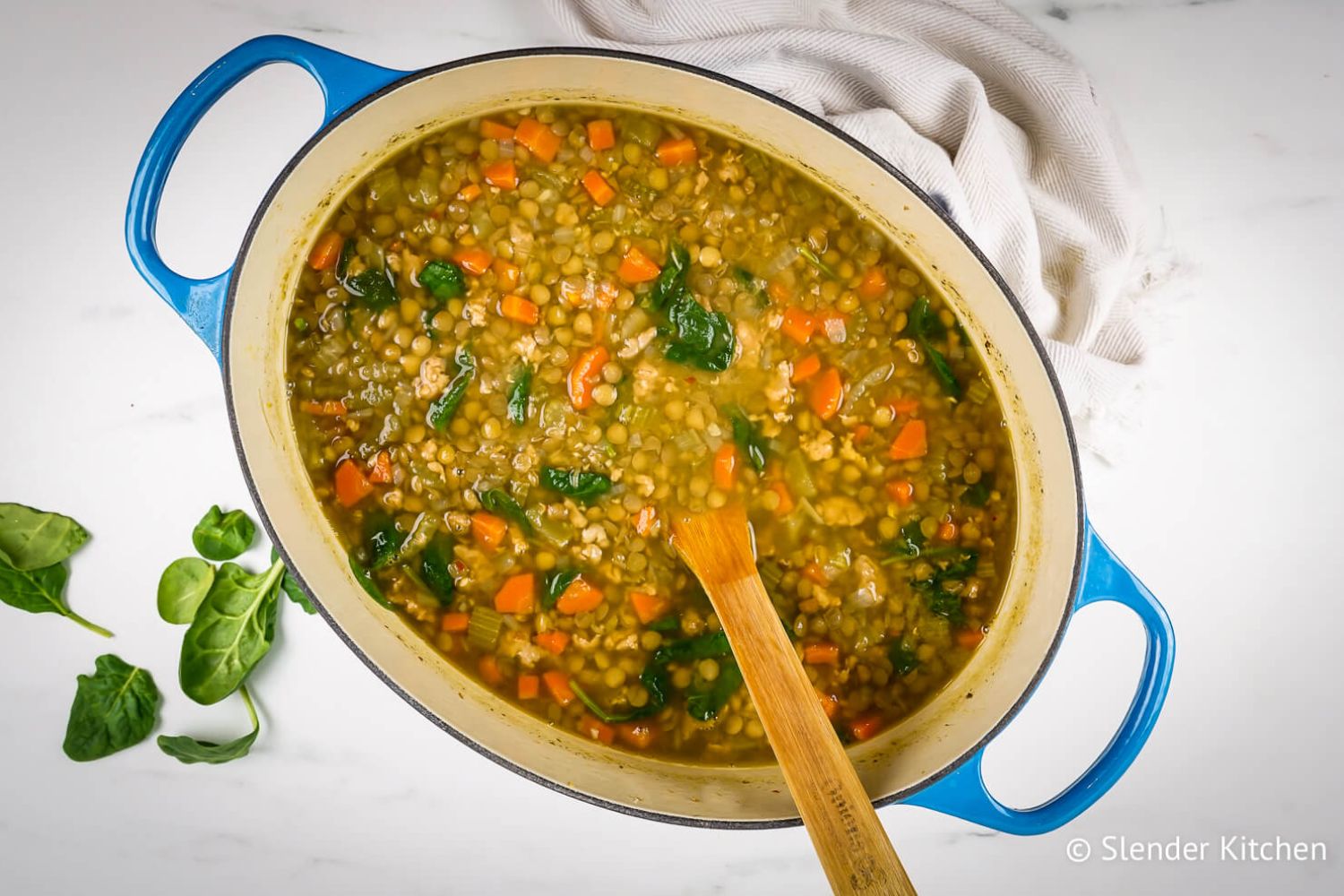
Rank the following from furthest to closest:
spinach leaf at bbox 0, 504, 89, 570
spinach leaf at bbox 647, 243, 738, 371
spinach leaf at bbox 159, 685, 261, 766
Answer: spinach leaf at bbox 0, 504, 89, 570, spinach leaf at bbox 159, 685, 261, 766, spinach leaf at bbox 647, 243, 738, 371

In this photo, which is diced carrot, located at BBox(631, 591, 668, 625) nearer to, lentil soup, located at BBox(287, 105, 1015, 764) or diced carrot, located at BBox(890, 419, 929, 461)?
lentil soup, located at BBox(287, 105, 1015, 764)

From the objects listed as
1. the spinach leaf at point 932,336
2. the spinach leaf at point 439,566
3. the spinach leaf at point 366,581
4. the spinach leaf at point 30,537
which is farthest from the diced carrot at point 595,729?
the spinach leaf at point 30,537

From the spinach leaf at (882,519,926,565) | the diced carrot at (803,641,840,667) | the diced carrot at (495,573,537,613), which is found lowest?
the diced carrot at (803,641,840,667)

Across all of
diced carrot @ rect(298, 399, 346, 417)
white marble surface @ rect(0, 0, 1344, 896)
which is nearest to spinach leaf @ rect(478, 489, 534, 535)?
diced carrot @ rect(298, 399, 346, 417)

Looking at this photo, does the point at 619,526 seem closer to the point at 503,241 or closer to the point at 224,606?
the point at 503,241

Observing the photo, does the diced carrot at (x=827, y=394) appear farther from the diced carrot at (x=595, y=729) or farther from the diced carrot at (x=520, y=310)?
the diced carrot at (x=595, y=729)

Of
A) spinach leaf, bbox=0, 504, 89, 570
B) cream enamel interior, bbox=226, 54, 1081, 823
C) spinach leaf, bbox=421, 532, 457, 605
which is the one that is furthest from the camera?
spinach leaf, bbox=0, 504, 89, 570
